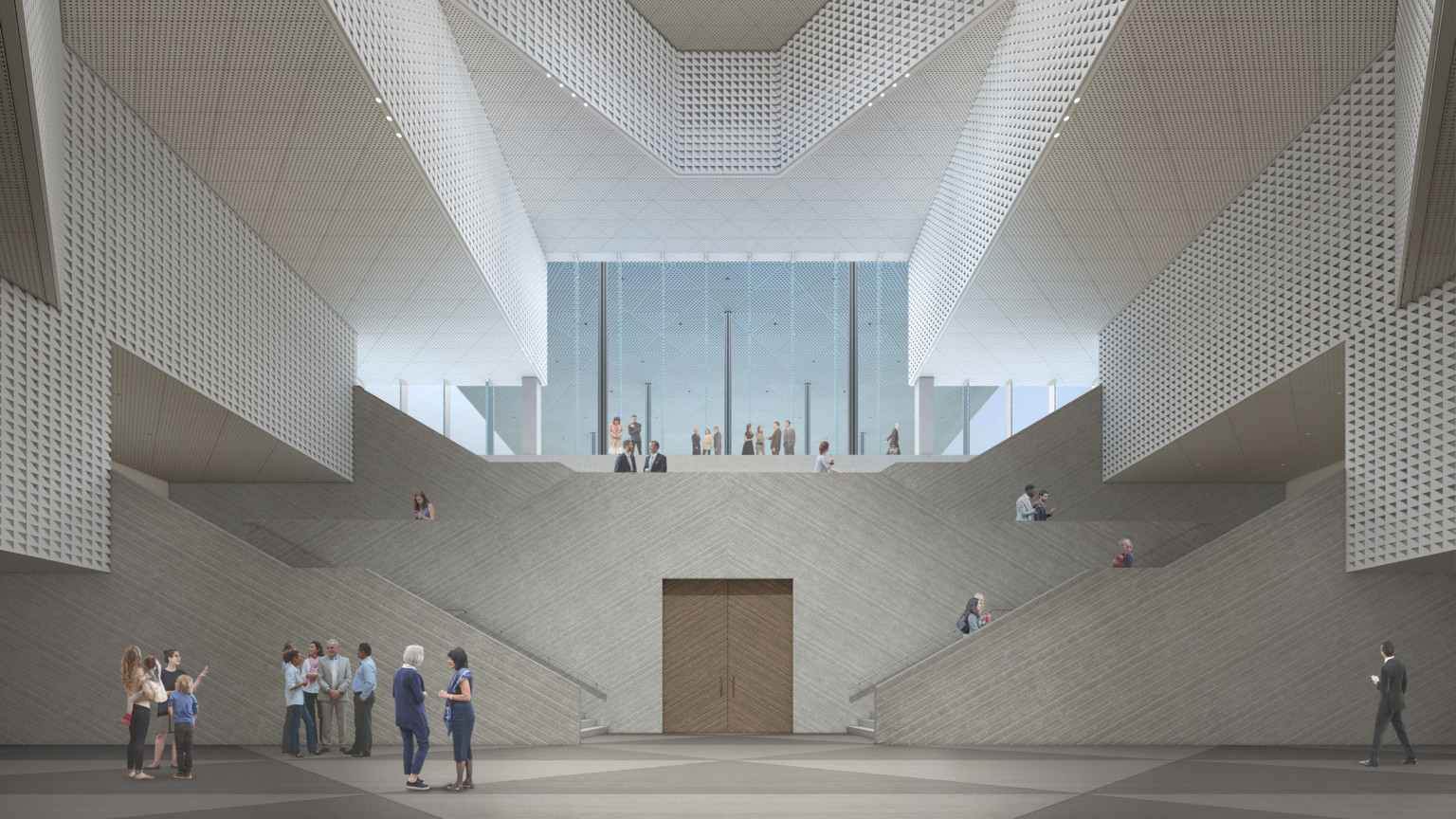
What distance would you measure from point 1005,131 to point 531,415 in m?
14.0

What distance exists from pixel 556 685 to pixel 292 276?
24.5ft

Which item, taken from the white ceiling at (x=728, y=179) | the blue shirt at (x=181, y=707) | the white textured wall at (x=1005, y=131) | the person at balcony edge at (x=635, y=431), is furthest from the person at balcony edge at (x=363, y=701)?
the person at balcony edge at (x=635, y=431)

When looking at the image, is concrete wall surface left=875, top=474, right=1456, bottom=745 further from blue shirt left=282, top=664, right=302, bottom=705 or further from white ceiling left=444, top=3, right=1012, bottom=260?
white ceiling left=444, top=3, right=1012, bottom=260

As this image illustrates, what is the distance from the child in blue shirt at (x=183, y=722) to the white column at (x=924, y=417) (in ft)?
62.6

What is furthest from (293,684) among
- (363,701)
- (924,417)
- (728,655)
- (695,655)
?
(924,417)

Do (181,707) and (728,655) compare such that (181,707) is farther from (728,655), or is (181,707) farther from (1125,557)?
(1125,557)

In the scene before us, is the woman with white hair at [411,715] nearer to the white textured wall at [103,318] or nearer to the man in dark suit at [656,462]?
the white textured wall at [103,318]

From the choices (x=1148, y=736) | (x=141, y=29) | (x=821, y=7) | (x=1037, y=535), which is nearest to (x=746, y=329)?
(x=821, y=7)

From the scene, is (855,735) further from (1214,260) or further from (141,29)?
(141,29)

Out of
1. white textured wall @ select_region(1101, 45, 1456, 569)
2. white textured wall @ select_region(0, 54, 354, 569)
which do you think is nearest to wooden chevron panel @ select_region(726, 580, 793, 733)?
white textured wall @ select_region(1101, 45, 1456, 569)

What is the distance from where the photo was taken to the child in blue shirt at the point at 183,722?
11094 millimetres

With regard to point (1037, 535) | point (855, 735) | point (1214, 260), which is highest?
point (1214, 260)

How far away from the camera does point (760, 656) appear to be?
18.1m

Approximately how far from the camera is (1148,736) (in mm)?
14969
